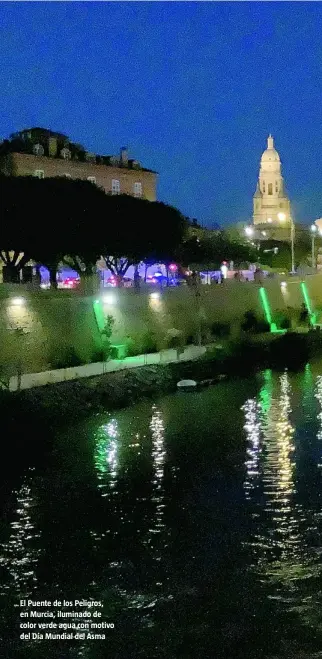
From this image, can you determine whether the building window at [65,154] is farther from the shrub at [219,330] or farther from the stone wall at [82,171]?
the shrub at [219,330]

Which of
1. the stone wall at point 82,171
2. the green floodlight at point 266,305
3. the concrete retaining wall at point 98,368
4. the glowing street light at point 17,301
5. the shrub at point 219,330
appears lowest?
the concrete retaining wall at point 98,368

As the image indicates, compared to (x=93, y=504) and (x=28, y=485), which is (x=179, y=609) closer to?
(x=93, y=504)

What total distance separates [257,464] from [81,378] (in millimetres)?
7250

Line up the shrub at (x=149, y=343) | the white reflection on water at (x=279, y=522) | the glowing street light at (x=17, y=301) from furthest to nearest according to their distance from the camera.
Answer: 1. the shrub at (x=149, y=343)
2. the glowing street light at (x=17, y=301)
3. the white reflection on water at (x=279, y=522)

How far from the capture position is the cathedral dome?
111 metres

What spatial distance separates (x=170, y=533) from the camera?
12.0 m

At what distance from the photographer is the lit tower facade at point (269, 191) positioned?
356 ft

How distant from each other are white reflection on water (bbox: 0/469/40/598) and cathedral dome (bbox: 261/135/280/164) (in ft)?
331

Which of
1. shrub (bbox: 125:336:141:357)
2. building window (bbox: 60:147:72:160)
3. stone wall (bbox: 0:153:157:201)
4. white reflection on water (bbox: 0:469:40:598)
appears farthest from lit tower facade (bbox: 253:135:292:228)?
white reflection on water (bbox: 0:469:40:598)

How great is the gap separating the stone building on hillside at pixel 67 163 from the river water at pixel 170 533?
84.9 ft

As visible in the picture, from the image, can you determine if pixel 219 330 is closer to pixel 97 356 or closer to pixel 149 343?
pixel 149 343

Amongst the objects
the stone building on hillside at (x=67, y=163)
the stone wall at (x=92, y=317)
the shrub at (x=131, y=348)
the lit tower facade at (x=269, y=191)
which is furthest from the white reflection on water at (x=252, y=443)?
the lit tower facade at (x=269, y=191)

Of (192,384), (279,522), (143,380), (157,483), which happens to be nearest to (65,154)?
(192,384)

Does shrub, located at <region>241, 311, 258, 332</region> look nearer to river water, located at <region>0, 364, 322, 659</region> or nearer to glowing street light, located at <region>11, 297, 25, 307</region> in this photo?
glowing street light, located at <region>11, 297, 25, 307</region>
